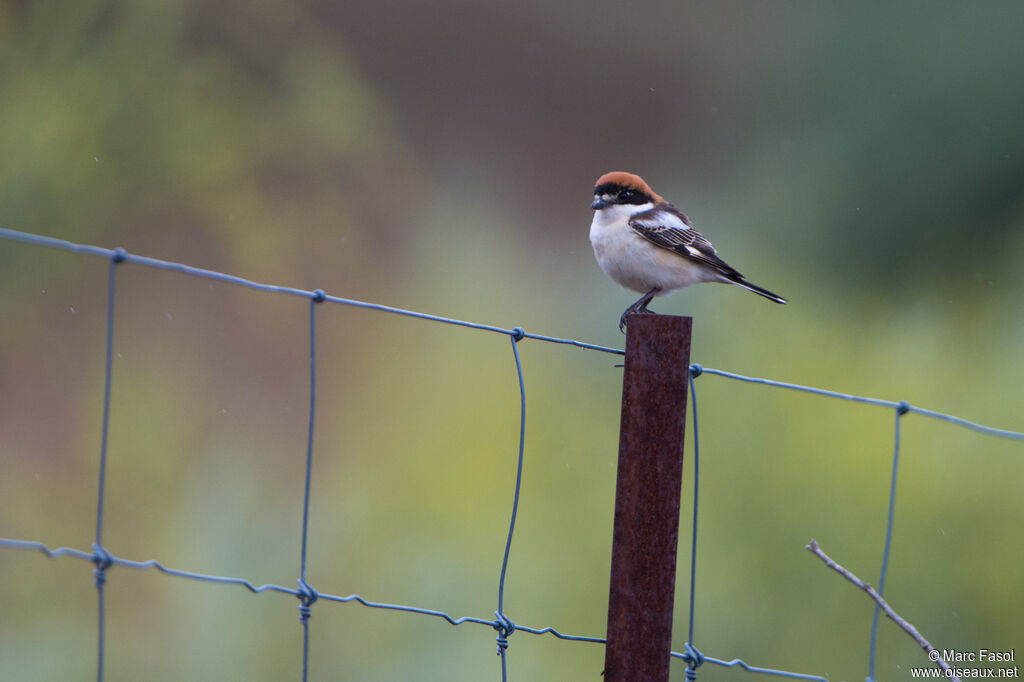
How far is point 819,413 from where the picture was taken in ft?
14.9

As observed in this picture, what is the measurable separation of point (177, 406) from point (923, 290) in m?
5.59

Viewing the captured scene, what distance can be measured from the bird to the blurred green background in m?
1.47

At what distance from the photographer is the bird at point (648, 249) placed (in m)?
3.27

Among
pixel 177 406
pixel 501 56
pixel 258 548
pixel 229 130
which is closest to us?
pixel 258 548

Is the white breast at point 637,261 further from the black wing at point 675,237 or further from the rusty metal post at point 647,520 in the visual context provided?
the rusty metal post at point 647,520

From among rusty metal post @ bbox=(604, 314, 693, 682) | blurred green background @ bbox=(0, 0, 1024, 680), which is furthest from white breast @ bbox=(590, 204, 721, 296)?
rusty metal post @ bbox=(604, 314, 693, 682)

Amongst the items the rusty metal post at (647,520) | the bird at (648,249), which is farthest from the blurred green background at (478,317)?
the rusty metal post at (647,520)

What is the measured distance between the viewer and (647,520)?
64.2 inches

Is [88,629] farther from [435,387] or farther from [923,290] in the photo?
[923,290]

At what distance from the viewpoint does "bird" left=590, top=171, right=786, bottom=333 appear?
10.7ft

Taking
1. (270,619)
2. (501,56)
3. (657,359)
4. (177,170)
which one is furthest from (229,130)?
(657,359)

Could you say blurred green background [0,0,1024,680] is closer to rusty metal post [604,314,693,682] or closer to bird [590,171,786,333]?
bird [590,171,786,333]

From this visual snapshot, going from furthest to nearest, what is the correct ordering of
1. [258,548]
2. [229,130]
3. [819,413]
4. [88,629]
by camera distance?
[229,130], [88,629], [258,548], [819,413]

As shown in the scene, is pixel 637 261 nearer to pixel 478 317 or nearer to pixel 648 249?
pixel 648 249
